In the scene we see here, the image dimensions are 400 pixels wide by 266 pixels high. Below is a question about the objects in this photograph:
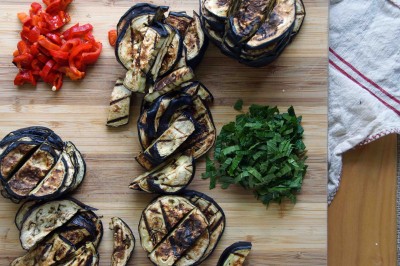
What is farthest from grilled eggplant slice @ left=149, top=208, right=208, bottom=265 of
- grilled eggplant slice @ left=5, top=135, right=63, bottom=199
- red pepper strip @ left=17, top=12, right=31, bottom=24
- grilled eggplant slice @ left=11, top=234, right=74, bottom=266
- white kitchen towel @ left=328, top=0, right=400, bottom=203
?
red pepper strip @ left=17, top=12, right=31, bottom=24

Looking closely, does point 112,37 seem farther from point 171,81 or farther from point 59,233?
point 59,233

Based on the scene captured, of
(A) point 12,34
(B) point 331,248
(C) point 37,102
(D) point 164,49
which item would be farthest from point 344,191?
(A) point 12,34

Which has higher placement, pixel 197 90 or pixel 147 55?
pixel 147 55

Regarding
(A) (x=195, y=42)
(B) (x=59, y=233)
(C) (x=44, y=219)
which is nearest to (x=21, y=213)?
(C) (x=44, y=219)

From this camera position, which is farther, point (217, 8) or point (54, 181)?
point (54, 181)

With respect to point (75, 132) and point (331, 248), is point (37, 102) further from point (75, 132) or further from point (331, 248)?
point (331, 248)

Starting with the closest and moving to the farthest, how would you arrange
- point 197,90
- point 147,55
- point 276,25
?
point 276,25
point 147,55
point 197,90

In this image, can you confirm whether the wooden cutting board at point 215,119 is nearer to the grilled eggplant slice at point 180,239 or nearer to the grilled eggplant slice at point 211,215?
the grilled eggplant slice at point 211,215

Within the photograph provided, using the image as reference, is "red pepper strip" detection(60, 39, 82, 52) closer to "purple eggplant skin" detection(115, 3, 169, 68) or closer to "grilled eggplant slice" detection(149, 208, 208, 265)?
"purple eggplant skin" detection(115, 3, 169, 68)
